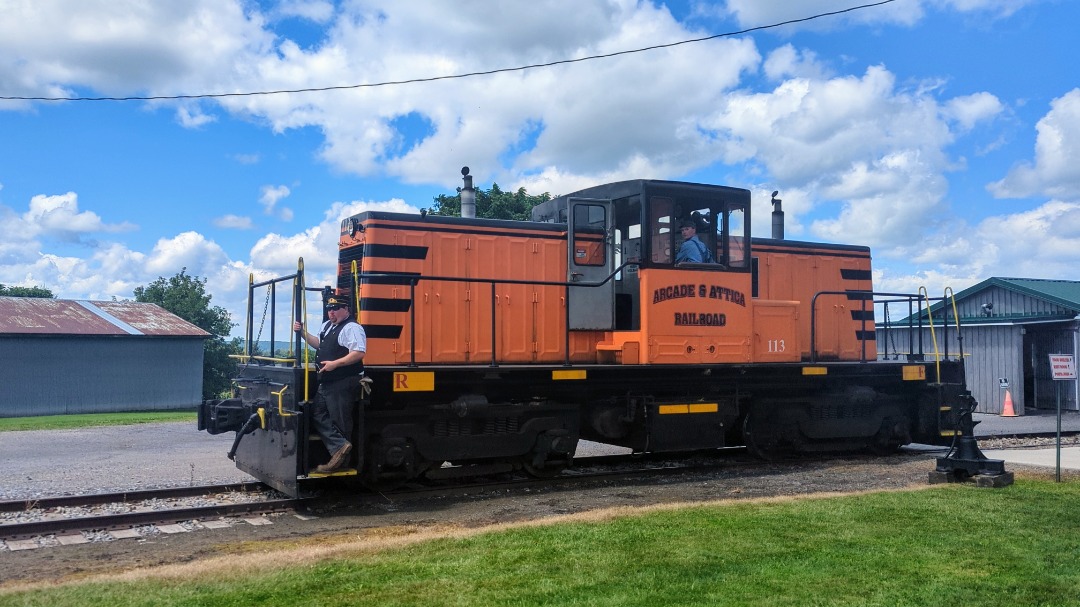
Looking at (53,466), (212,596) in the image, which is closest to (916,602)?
(212,596)

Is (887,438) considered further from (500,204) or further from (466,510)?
(500,204)

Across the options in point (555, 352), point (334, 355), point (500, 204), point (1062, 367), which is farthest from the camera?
point (500, 204)

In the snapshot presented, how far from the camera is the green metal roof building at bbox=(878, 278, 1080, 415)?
68.6 ft

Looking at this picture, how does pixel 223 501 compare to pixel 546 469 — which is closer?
pixel 223 501

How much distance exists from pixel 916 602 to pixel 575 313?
5.68 m

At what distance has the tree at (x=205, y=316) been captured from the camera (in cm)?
4275

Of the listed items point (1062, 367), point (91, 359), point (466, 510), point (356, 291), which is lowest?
point (466, 510)

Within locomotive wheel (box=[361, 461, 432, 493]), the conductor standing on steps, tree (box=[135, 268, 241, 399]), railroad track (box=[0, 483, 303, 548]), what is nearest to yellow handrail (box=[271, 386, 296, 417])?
the conductor standing on steps

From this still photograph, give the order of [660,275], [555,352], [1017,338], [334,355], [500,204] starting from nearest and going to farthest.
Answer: [334,355]
[660,275]
[555,352]
[1017,338]
[500,204]

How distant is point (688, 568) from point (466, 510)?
3094 millimetres

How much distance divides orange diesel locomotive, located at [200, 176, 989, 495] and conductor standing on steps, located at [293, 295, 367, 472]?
0.16 m

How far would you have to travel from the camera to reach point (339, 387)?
803cm

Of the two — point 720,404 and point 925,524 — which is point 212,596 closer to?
point 925,524

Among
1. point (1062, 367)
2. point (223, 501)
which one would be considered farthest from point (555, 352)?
point (1062, 367)
